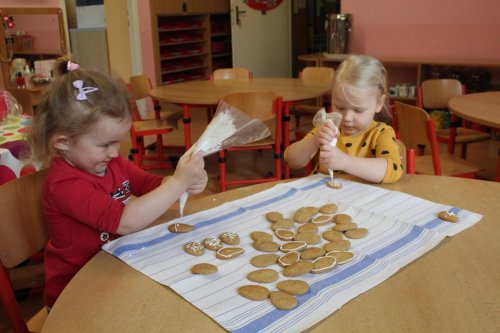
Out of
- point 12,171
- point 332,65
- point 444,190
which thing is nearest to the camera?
point 444,190

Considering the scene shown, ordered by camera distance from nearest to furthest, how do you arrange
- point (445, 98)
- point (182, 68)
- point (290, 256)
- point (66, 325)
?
1. point (66, 325)
2. point (290, 256)
3. point (445, 98)
4. point (182, 68)

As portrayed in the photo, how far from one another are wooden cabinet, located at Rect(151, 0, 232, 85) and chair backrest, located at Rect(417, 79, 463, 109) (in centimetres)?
391

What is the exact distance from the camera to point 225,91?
3736 mm

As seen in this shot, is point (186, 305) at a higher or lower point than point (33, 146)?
lower

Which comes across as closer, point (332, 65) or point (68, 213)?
point (68, 213)

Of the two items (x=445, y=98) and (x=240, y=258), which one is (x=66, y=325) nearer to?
(x=240, y=258)

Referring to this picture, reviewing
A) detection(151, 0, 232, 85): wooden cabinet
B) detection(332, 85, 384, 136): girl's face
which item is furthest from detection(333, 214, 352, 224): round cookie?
detection(151, 0, 232, 85): wooden cabinet

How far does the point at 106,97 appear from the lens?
1.15 metres

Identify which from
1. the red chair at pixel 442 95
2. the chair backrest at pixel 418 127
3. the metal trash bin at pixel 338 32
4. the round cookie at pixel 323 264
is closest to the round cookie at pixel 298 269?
the round cookie at pixel 323 264

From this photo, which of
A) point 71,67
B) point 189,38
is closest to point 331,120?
point 71,67

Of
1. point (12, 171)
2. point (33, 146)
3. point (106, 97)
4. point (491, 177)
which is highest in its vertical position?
point (106, 97)

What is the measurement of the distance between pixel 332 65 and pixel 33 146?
16.0 feet

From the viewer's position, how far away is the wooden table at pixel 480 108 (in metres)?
2.51

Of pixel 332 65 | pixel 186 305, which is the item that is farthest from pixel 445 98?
pixel 186 305
